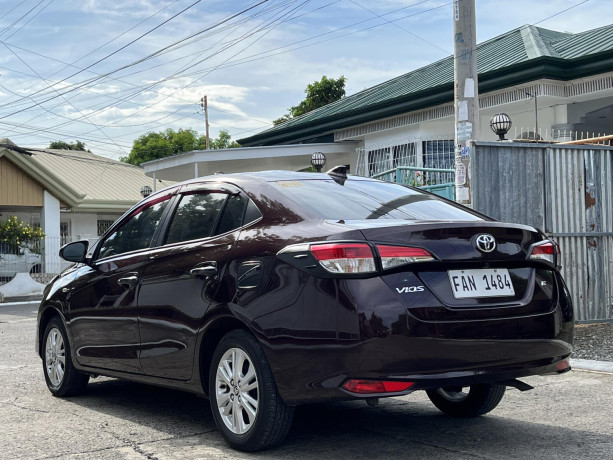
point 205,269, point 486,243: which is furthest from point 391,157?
point 486,243

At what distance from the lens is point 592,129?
52.8 ft

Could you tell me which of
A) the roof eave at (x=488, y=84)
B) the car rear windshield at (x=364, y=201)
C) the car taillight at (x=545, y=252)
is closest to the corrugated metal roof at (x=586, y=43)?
the roof eave at (x=488, y=84)

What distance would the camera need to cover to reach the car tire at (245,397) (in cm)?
462

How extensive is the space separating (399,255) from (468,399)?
189cm

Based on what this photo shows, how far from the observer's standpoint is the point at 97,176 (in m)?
38.2

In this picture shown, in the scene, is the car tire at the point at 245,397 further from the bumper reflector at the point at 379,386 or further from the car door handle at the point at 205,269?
the bumper reflector at the point at 379,386

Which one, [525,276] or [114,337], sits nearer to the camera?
[525,276]

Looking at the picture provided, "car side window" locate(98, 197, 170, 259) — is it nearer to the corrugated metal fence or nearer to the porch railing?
the corrugated metal fence

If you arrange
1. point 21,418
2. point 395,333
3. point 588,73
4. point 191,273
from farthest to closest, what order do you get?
point 588,73
point 21,418
point 191,273
point 395,333

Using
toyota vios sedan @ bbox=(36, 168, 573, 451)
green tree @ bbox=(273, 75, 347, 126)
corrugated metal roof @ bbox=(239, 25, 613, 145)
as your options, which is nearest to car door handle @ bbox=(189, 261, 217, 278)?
toyota vios sedan @ bbox=(36, 168, 573, 451)

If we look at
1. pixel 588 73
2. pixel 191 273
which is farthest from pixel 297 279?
pixel 588 73

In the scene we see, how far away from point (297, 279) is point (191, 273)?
1.04 metres

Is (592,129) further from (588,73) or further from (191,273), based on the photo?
(191,273)

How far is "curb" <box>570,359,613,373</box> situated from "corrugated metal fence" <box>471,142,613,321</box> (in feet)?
7.02
